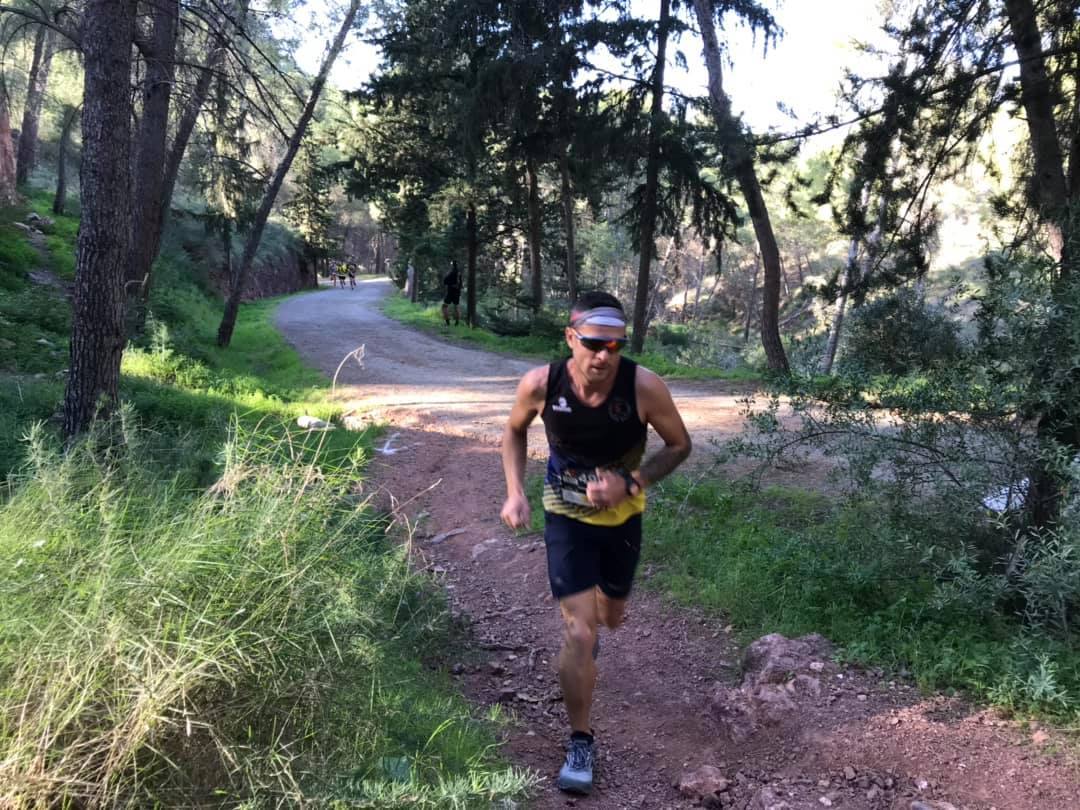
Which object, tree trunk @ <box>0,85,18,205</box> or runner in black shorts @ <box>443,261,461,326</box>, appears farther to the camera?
tree trunk @ <box>0,85,18,205</box>

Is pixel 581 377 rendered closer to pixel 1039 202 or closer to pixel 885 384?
pixel 885 384

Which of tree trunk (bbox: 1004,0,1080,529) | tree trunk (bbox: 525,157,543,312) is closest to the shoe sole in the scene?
tree trunk (bbox: 1004,0,1080,529)

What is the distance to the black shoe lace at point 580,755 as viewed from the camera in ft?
10.3

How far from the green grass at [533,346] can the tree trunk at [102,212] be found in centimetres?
785

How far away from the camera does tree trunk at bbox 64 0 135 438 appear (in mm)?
5727

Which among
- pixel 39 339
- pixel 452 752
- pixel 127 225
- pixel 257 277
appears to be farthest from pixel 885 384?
pixel 257 277

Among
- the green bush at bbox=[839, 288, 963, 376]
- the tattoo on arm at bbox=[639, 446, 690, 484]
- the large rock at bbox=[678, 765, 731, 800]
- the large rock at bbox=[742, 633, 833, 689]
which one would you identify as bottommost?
the large rock at bbox=[678, 765, 731, 800]

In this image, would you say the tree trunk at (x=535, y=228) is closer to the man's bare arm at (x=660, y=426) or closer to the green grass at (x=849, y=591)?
the green grass at (x=849, y=591)

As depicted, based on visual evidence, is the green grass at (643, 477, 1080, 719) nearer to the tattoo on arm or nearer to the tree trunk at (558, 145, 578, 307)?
the tattoo on arm

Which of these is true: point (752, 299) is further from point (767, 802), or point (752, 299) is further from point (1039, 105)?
point (767, 802)

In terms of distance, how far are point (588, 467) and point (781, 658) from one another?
173 centimetres

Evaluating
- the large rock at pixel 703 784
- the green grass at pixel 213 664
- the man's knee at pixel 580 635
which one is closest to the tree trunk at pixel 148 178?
the green grass at pixel 213 664

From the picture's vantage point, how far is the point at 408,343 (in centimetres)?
1788

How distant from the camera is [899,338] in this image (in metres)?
5.09
